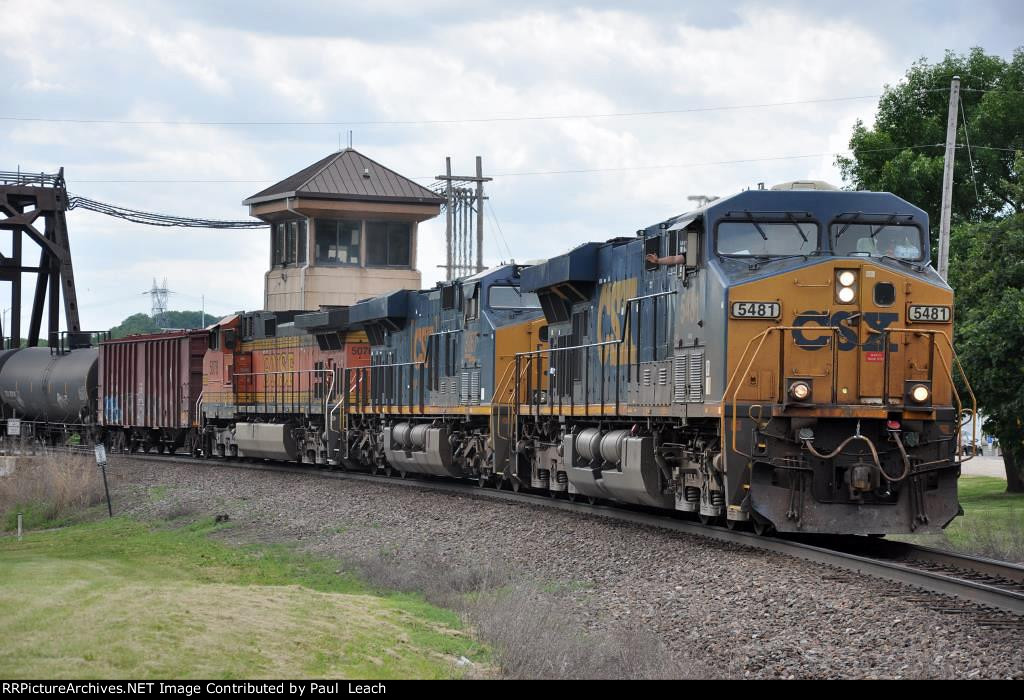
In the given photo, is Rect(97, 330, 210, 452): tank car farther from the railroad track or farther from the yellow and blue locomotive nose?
the yellow and blue locomotive nose

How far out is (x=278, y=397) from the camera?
31.9 meters

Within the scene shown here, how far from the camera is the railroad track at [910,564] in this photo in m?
9.80

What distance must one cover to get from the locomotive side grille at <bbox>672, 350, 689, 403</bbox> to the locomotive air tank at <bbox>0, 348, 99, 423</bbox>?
105 ft

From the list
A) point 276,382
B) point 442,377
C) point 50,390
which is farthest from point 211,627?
point 50,390

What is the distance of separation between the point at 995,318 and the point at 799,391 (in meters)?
10.2

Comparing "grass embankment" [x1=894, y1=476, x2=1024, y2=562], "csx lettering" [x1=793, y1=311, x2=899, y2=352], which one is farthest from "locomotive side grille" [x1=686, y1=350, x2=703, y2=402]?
"grass embankment" [x1=894, y1=476, x2=1024, y2=562]

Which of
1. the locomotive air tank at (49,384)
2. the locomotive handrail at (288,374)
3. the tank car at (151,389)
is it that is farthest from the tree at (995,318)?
the locomotive air tank at (49,384)

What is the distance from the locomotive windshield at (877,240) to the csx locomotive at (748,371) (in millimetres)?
16

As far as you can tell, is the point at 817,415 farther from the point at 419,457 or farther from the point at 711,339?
the point at 419,457

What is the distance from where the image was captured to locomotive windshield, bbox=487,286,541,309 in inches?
873

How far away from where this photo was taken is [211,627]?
898 cm

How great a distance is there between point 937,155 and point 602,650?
23.6 m

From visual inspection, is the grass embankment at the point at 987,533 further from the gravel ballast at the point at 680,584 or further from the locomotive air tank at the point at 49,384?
the locomotive air tank at the point at 49,384

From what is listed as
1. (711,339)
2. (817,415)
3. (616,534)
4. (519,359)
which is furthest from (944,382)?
(519,359)
